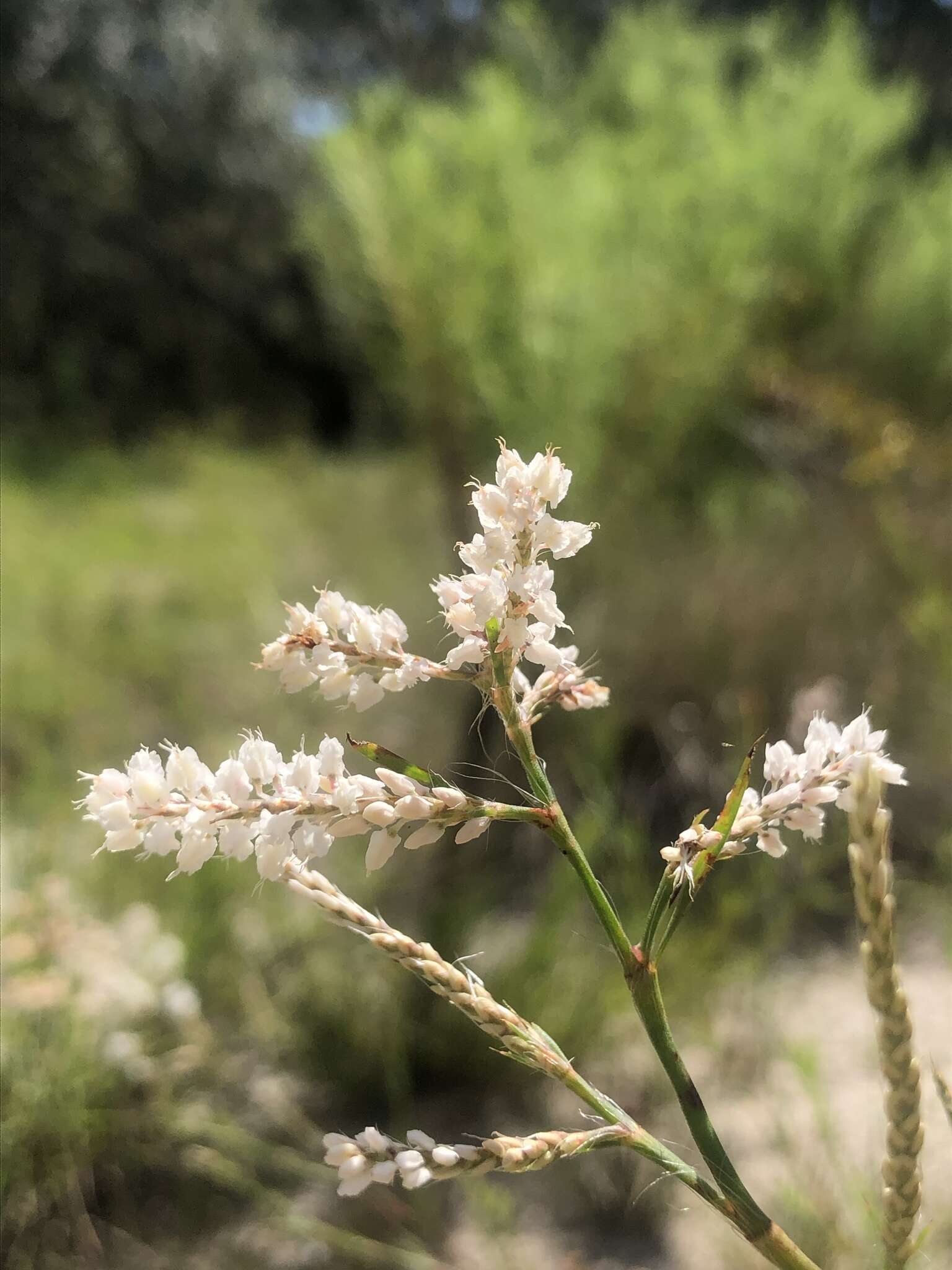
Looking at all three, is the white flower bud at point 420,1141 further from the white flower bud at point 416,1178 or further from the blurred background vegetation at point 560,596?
the blurred background vegetation at point 560,596

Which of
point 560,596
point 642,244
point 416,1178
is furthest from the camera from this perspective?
point 642,244

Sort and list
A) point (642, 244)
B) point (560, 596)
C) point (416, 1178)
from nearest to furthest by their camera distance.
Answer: point (416, 1178) → point (560, 596) → point (642, 244)

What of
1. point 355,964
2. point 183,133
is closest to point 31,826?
point 355,964

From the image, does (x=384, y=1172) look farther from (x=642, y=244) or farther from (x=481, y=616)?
(x=642, y=244)

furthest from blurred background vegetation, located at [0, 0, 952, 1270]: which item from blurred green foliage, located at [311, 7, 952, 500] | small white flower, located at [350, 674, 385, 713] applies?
small white flower, located at [350, 674, 385, 713]

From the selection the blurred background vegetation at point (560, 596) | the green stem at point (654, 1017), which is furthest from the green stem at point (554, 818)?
the blurred background vegetation at point (560, 596)

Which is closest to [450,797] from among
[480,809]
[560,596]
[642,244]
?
[480,809]

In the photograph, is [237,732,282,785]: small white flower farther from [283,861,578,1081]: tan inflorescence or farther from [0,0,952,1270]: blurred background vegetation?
[0,0,952,1270]: blurred background vegetation
